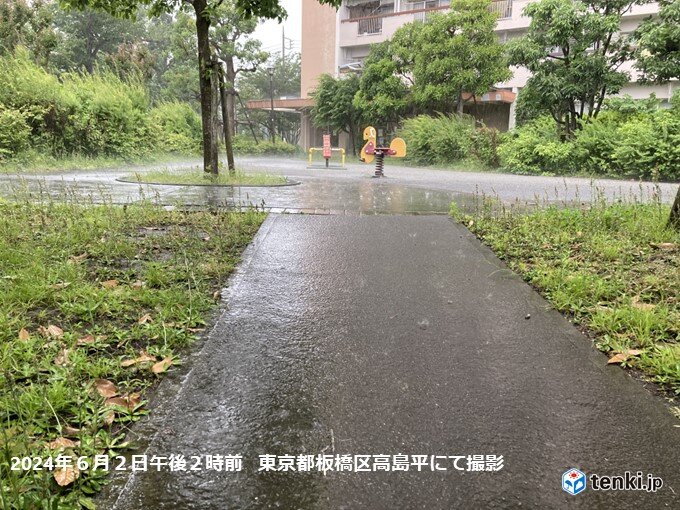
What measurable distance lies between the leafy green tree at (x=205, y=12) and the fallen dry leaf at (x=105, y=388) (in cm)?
631

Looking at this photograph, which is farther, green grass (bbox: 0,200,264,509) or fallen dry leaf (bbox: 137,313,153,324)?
fallen dry leaf (bbox: 137,313,153,324)

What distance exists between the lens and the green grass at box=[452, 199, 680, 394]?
2875mm

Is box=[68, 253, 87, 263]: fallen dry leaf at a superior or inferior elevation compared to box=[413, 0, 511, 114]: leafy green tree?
inferior

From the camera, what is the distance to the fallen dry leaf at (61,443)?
6.05ft

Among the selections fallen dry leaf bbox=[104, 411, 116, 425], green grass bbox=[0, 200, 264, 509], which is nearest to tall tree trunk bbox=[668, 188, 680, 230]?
green grass bbox=[0, 200, 264, 509]

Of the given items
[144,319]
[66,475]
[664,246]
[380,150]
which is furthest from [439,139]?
[66,475]

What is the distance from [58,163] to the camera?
49.6ft

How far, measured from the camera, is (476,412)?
220 centimetres

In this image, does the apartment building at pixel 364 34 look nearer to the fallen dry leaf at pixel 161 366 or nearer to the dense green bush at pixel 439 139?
the dense green bush at pixel 439 139

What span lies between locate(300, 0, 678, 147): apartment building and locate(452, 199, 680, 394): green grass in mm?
22217

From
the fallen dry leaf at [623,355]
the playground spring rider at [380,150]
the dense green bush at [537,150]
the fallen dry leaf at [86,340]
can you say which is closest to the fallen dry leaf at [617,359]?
the fallen dry leaf at [623,355]

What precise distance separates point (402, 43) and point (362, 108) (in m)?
4.03

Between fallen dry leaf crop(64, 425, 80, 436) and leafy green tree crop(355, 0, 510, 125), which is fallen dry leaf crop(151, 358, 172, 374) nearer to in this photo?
fallen dry leaf crop(64, 425, 80, 436)

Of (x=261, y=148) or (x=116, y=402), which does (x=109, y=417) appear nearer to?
(x=116, y=402)
